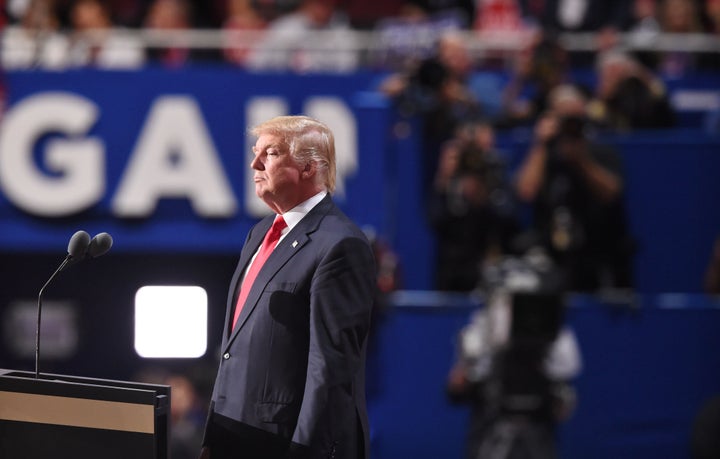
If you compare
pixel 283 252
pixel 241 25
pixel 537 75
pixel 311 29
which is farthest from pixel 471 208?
pixel 283 252

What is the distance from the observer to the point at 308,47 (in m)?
8.32

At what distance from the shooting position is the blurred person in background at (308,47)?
841cm

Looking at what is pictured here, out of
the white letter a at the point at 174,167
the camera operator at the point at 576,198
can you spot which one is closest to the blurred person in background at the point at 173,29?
the white letter a at the point at 174,167

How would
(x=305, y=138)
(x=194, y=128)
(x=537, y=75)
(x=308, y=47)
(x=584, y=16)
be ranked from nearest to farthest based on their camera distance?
(x=305, y=138) → (x=537, y=75) → (x=194, y=128) → (x=308, y=47) → (x=584, y=16)

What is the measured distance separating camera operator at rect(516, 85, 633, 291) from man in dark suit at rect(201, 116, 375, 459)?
401 centimetres

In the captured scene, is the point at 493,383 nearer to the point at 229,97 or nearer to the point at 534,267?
the point at 534,267

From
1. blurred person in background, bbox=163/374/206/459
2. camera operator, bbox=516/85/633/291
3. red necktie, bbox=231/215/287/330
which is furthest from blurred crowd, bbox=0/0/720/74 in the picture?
red necktie, bbox=231/215/287/330

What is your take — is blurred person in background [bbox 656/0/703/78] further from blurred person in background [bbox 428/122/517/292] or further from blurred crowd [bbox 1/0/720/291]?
blurred person in background [bbox 428/122/517/292]

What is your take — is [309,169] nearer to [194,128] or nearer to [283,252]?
[283,252]

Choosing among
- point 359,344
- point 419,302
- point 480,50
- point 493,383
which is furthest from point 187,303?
point 480,50

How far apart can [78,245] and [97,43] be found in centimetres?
550

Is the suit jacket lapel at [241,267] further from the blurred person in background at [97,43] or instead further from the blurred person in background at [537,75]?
the blurred person in background at [97,43]

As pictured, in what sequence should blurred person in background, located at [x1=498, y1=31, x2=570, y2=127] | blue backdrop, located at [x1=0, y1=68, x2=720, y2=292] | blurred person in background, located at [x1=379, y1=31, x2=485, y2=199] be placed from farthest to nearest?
blue backdrop, located at [x1=0, y1=68, x2=720, y2=292]
blurred person in background, located at [x1=498, y1=31, x2=570, y2=127]
blurred person in background, located at [x1=379, y1=31, x2=485, y2=199]

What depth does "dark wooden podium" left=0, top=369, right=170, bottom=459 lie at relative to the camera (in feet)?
9.90
